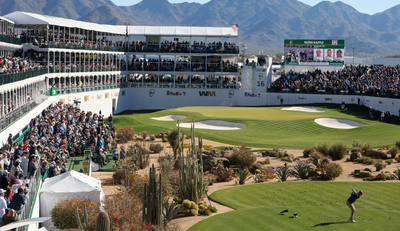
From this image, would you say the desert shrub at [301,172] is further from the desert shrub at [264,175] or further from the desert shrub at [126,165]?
the desert shrub at [126,165]

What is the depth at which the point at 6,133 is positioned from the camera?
22.6 metres

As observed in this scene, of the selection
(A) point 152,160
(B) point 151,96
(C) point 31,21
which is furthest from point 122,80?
(A) point 152,160

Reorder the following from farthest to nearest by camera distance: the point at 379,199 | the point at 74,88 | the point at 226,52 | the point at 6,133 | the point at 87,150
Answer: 1. the point at 226,52
2. the point at 74,88
3. the point at 87,150
4. the point at 6,133
5. the point at 379,199

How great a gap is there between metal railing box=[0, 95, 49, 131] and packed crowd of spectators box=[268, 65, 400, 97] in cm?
3715

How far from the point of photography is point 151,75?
6762 cm

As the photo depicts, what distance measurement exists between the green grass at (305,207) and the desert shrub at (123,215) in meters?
2.38

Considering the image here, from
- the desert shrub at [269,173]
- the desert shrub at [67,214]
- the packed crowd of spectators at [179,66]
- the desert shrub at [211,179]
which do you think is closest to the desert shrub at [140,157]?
the desert shrub at [211,179]

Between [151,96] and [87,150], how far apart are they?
3916 centimetres

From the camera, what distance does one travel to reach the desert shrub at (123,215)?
14.1 m

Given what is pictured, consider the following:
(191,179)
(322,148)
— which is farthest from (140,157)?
(322,148)

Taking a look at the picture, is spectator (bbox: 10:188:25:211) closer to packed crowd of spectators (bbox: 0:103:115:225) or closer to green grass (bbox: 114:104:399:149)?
packed crowd of spectators (bbox: 0:103:115:225)

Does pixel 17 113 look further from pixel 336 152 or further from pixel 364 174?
pixel 336 152

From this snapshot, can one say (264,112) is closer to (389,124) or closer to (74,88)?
(389,124)

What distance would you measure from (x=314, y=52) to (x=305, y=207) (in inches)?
2140
